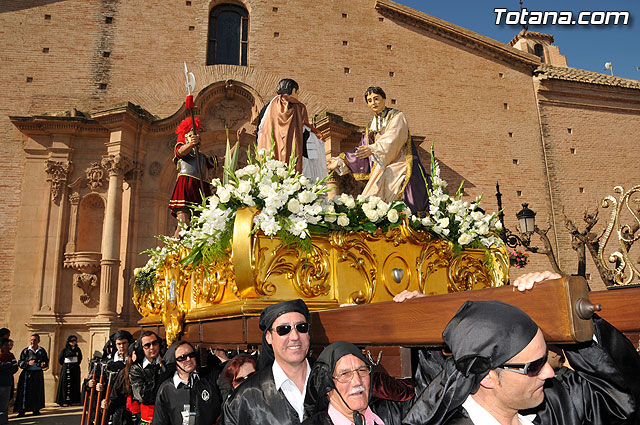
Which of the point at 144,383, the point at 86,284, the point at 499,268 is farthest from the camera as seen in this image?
the point at 86,284

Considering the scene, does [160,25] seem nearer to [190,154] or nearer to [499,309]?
[190,154]

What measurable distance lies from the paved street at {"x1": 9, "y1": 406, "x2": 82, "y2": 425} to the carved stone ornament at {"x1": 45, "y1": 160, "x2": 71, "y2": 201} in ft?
19.6

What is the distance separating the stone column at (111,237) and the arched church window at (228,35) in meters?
5.49

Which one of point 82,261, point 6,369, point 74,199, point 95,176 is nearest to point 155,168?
point 95,176

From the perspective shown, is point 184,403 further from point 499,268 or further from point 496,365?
point 496,365

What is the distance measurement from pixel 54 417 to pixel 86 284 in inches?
163

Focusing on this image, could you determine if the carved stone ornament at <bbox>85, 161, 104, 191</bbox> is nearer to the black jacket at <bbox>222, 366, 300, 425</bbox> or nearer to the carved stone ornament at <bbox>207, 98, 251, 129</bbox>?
the carved stone ornament at <bbox>207, 98, 251, 129</bbox>

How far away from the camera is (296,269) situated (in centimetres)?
352

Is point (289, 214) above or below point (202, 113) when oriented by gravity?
below

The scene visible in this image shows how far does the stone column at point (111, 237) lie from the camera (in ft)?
45.3

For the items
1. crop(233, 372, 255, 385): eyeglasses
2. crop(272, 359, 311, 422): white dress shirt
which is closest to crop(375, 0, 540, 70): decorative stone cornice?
crop(233, 372, 255, 385): eyeglasses

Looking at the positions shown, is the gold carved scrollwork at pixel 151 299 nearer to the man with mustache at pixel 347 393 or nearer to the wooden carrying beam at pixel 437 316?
the wooden carrying beam at pixel 437 316

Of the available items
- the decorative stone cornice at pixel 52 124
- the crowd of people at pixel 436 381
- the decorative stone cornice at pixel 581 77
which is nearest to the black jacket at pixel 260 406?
the crowd of people at pixel 436 381

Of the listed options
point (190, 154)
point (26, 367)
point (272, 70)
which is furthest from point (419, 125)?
→ point (26, 367)
